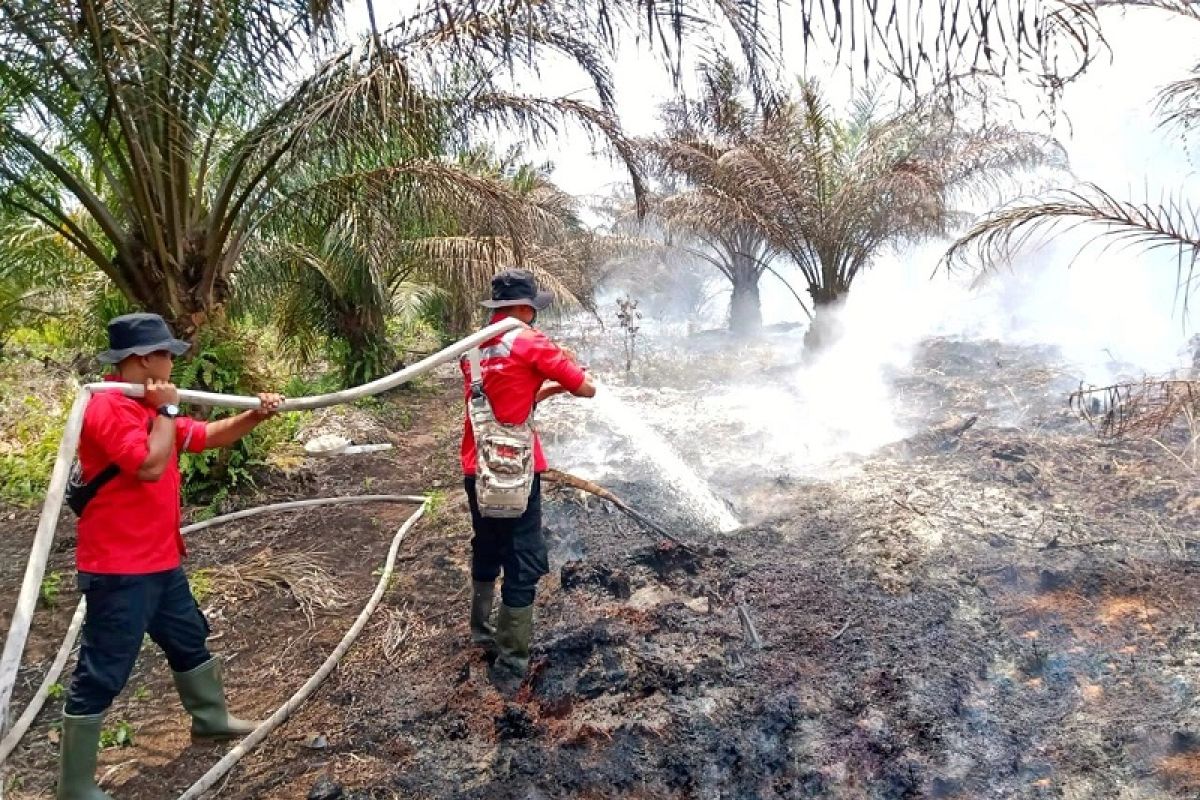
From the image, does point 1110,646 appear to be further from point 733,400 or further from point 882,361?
point 882,361

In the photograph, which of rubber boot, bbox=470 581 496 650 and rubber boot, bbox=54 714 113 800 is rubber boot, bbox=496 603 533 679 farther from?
rubber boot, bbox=54 714 113 800

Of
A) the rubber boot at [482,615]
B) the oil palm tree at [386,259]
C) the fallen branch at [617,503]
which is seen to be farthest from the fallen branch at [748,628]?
the oil palm tree at [386,259]

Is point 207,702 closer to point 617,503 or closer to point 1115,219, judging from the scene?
point 617,503

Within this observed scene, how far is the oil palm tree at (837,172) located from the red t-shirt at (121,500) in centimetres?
768

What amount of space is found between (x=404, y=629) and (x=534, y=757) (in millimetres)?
1224

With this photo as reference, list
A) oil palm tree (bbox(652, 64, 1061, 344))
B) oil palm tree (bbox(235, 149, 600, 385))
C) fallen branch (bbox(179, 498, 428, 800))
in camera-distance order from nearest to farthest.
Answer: fallen branch (bbox(179, 498, 428, 800)) → oil palm tree (bbox(235, 149, 600, 385)) → oil palm tree (bbox(652, 64, 1061, 344))

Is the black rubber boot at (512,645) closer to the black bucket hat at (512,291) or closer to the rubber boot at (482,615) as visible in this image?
the rubber boot at (482,615)

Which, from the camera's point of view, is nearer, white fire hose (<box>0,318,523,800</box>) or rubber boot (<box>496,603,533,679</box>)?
white fire hose (<box>0,318,523,800</box>)

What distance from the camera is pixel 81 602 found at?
12.4 ft

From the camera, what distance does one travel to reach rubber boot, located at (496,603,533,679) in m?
3.13

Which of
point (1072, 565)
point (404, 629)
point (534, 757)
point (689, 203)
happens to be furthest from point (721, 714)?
point (689, 203)

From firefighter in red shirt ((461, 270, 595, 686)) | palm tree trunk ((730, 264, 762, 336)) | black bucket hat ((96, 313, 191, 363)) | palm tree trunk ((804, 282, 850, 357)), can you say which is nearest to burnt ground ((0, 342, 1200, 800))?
firefighter in red shirt ((461, 270, 595, 686))

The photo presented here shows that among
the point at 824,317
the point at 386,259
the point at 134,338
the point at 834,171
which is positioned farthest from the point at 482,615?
the point at 824,317

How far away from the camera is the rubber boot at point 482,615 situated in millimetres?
3328
